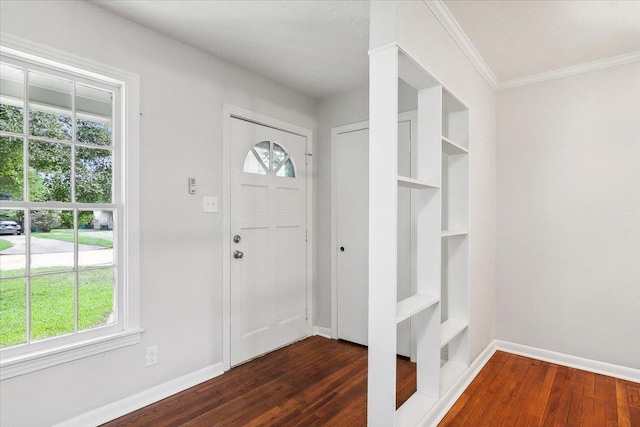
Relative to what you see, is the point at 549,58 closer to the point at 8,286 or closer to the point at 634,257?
the point at 634,257

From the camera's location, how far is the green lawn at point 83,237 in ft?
6.32

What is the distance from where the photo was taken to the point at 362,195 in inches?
130

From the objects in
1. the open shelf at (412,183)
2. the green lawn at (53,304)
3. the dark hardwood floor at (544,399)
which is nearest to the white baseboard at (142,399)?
the green lawn at (53,304)

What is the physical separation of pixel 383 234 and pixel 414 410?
Answer: 1093 mm

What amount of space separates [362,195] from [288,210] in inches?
28.5

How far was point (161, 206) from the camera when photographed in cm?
233

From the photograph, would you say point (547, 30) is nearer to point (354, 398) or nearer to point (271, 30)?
point (271, 30)

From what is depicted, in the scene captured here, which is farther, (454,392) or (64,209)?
(454,392)

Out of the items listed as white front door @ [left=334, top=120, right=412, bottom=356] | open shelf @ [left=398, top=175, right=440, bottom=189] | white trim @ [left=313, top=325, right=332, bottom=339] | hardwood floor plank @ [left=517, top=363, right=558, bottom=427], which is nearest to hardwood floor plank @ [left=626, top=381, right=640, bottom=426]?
hardwood floor plank @ [left=517, top=363, right=558, bottom=427]

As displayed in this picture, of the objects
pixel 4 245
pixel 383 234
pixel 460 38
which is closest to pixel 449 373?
pixel 383 234

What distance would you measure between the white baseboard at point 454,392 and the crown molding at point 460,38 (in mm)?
2273

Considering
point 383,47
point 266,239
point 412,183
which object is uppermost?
point 383,47

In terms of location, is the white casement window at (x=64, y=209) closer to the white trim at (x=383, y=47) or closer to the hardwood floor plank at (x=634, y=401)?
the white trim at (x=383, y=47)

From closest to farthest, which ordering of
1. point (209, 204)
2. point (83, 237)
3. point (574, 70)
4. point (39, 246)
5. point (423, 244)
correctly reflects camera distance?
point (39, 246)
point (83, 237)
point (423, 244)
point (209, 204)
point (574, 70)
